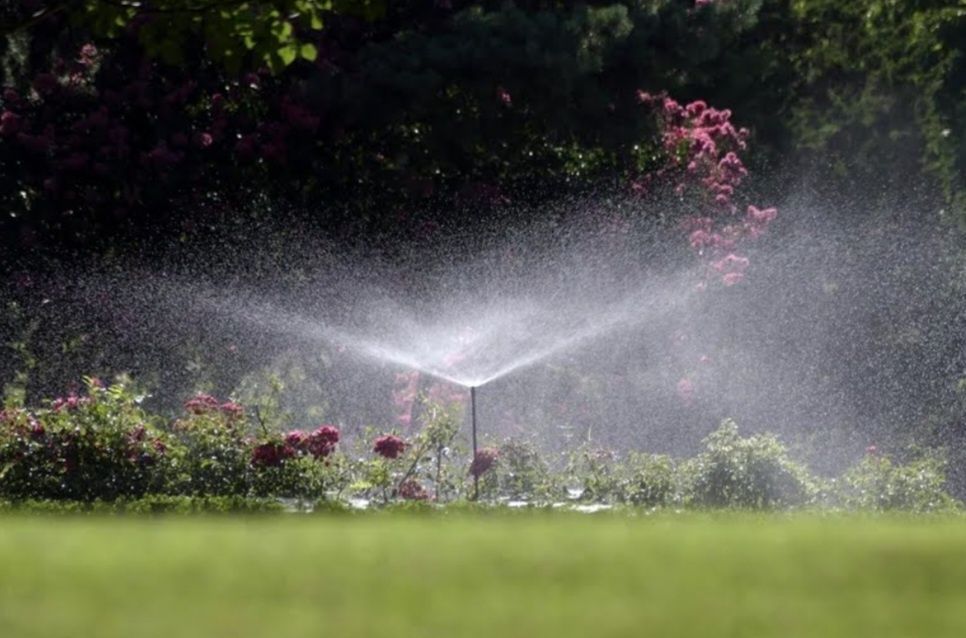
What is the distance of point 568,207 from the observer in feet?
50.0

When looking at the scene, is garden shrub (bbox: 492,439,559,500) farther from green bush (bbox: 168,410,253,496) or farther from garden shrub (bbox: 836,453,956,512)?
garden shrub (bbox: 836,453,956,512)

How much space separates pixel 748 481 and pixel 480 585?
7.06 metres

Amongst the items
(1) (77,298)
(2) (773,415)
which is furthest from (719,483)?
(1) (77,298)

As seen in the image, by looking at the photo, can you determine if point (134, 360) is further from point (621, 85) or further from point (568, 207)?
point (621, 85)

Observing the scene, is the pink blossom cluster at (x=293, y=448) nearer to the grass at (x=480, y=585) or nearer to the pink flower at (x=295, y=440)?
the pink flower at (x=295, y=440)

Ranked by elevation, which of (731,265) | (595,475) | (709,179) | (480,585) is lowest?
(480,585)

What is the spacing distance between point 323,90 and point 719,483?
6.66m

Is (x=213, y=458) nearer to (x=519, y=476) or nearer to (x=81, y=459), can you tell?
(x=81, y=459)

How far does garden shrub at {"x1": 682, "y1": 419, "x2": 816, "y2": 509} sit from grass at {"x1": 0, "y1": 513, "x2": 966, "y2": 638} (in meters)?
6.22

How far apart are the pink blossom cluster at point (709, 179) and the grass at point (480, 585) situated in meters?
11.6

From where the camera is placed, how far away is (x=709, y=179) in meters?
15.3

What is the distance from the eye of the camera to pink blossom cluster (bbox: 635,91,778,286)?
575 inches

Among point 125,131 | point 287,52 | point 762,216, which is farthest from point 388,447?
point 762,216

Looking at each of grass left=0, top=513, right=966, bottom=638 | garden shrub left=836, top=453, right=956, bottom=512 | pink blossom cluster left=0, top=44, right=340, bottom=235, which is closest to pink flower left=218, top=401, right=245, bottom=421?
garden shrub left=836, top=453, right=956, bottom=512
